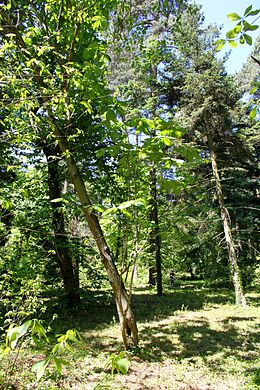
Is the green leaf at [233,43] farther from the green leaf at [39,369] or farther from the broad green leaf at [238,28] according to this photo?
the green leaf at [39,369]

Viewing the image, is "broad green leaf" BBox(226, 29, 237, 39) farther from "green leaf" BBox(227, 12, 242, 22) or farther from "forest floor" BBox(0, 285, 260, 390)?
"forest floor" BBox(0, 285, 260, 390)

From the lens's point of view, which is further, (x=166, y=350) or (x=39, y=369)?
(x=166, y=350)

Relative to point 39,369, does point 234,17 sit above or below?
above

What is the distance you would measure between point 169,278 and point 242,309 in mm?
7426

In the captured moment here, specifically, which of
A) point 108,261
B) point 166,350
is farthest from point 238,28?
point 166,350

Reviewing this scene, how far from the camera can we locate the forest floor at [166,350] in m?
4.00

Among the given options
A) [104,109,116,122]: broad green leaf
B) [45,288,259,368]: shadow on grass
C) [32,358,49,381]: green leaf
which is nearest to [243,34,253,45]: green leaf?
[104,109,116,122]: broad green leaf

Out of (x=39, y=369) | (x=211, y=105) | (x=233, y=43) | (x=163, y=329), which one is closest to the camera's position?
(x=39, y=369)

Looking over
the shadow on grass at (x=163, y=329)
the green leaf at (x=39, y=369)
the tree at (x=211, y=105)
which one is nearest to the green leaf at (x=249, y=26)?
the green leaf at (x=39, y=369)

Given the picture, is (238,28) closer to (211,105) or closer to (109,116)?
(109,116)

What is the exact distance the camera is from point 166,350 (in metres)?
5.56

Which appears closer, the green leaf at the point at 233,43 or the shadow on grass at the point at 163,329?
the green leaf at the point at 233,43

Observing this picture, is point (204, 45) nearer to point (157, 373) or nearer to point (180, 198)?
point (180, 198)

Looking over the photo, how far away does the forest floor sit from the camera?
4004 mm
